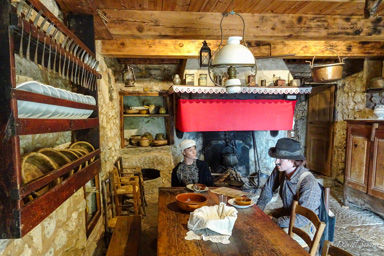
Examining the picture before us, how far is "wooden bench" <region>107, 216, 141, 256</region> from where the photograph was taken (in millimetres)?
2062

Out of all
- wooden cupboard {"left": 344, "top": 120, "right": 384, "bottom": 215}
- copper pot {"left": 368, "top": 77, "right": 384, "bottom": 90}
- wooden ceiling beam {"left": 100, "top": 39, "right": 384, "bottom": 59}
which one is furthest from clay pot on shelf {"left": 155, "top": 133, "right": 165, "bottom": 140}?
copper pot {"left": 368, "top": 77, "right": 384, "bottom": 90}

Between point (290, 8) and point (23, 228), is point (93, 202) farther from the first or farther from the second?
point (290, 8)

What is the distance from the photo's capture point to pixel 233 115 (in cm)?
449

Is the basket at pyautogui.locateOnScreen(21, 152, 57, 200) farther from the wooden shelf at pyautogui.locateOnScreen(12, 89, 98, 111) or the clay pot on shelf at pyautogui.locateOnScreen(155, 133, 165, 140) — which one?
the clay pot on shelf at pyautogui.locateOnScreen(155, 133, 165, 140)

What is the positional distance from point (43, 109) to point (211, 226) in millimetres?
1129

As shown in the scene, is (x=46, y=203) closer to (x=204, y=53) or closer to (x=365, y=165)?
(x=204, y=53)

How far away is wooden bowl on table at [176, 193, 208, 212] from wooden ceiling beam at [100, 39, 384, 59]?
7.94ft

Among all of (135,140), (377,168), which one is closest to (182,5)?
(135,140)

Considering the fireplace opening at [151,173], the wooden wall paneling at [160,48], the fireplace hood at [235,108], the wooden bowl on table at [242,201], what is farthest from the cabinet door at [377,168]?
the fireplace opening at [151,173]

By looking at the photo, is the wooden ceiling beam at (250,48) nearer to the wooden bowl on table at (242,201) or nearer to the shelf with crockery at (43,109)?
the shelf with crockery at (43,109)

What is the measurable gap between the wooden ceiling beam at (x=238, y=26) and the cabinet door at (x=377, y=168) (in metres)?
1.43

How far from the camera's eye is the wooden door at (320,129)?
17.4 ft

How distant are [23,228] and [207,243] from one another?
0.93 m

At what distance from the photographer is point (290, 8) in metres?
2.56
